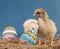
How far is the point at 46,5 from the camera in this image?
3.47 meters

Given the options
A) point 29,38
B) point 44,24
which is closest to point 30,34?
point 29,38

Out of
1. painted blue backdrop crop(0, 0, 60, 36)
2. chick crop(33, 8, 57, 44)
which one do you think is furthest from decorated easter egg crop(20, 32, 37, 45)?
painted blue backdrop crop(0, 0, 60, 36)

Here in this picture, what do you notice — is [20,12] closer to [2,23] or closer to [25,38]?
[2,23]

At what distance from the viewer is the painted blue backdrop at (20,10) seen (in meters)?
3.45

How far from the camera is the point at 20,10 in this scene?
347cm

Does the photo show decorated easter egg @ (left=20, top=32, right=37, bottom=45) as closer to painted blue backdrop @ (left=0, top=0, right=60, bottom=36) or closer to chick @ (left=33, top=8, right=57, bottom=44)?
chick @ (left=33, top=8, right=57, bottom=44)

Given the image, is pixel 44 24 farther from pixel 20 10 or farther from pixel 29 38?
pixel 20 10

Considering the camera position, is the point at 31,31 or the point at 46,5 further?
the point at 46,5

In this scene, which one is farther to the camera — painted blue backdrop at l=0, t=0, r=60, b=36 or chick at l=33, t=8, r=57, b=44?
painted blue backdrop at l=0, t=0, r=60, b=36

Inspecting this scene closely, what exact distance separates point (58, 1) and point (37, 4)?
275mm

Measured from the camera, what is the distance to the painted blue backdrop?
11.3ft

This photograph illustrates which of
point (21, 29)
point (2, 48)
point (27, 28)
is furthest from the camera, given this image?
point (21, 29)

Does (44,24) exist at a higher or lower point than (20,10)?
lower

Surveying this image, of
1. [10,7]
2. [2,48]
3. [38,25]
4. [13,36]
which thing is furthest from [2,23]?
[2,48]
